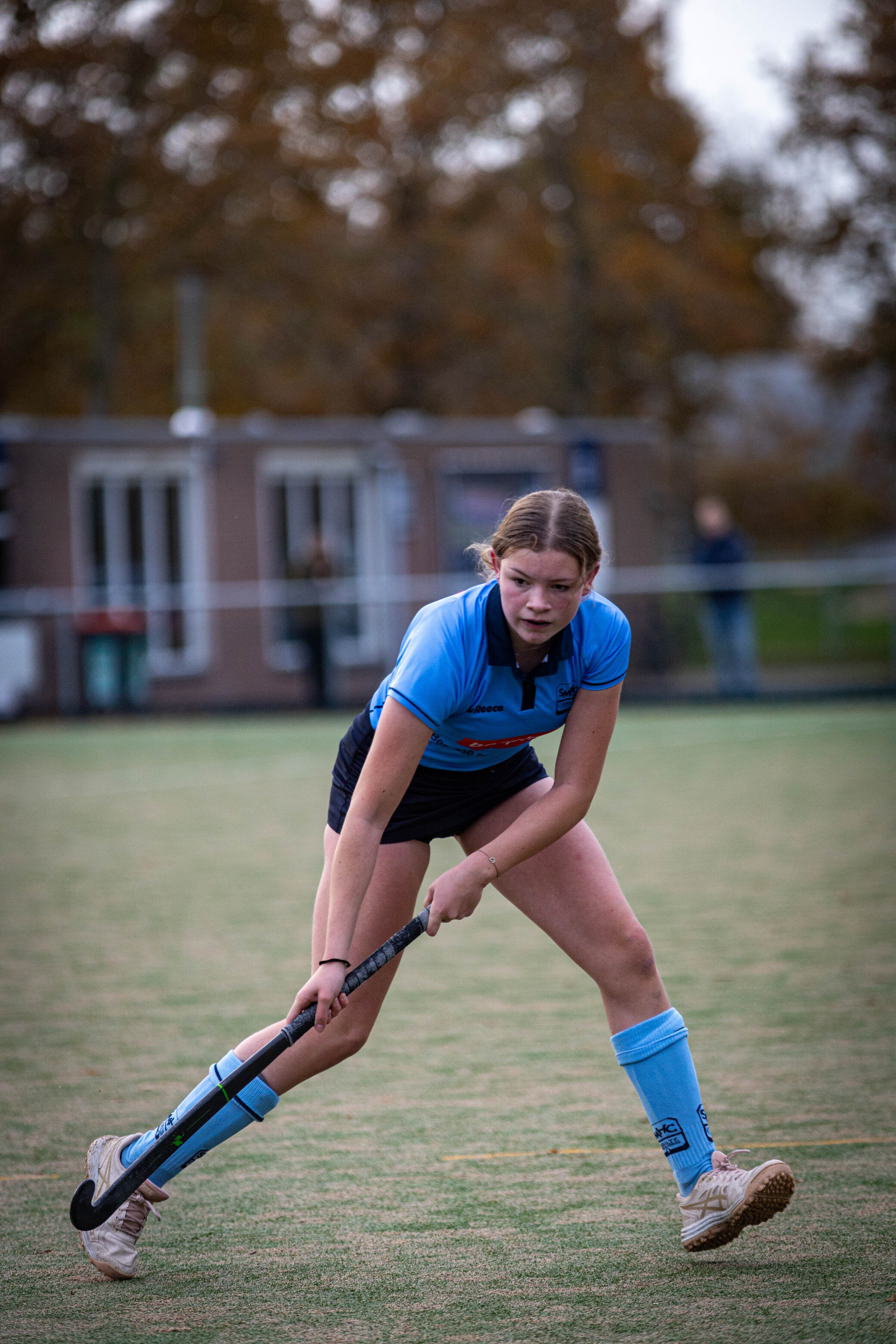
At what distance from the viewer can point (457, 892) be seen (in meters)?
3.36

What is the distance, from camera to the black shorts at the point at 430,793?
367 centimetres

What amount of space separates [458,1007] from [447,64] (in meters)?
22.4

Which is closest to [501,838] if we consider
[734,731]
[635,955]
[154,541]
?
[635,955]

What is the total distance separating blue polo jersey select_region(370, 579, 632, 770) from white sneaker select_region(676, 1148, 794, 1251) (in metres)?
1.04

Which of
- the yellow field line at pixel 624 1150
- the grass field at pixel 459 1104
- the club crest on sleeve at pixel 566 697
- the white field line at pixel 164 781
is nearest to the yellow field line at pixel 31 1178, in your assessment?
the grass field at pixel 459 1104

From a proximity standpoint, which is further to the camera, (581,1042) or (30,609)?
(30,609)

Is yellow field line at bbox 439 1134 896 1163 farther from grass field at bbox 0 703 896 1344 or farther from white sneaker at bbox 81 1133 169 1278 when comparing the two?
white sneaker at bbox 81 1133 169 1278

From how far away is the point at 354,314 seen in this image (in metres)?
27.0

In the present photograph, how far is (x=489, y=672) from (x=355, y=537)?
738 inches

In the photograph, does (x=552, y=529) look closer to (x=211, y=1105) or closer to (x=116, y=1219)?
(x=211, y=1105)

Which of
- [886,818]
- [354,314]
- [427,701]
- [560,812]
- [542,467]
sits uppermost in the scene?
[354,314]

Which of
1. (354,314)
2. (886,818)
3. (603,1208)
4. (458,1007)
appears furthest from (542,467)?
(603,1208)

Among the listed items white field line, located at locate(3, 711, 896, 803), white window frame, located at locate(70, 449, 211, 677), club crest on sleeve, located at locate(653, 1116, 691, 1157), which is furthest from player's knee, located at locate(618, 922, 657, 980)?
white window frame, located at locate(70, 449, 211, 677)

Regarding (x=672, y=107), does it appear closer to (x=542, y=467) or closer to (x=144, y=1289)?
(x=542, y=467)
